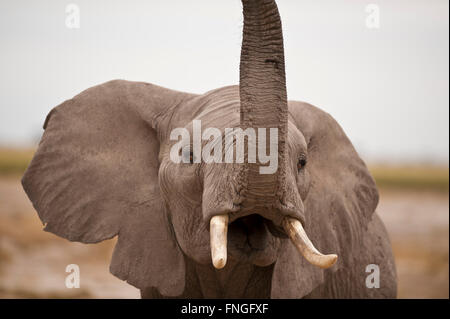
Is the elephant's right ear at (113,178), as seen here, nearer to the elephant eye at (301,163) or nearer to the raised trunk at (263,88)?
the elephant eye at (301,163)

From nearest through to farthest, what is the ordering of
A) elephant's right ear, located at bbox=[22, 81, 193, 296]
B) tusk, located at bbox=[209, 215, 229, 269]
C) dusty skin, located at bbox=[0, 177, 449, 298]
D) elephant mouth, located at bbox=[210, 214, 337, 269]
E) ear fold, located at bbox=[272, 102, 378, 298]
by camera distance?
tusk, located at bbox=[209, 215, 229, 269]
elephant mouth, located at bbox=[210, 214, 337, 269]
ear fold, located at bbox=[272, 102, 378, 298]
elephant's right ear, located at bbox=[22, 81, 193, 296]
dusty skin, located at bbox=[0, 177, 449, 298]

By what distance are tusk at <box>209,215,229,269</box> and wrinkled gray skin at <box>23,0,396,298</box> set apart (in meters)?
0.30

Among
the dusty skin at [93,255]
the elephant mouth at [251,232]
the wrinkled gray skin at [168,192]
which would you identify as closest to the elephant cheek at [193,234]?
the wrinkled gray skin at [168,192]

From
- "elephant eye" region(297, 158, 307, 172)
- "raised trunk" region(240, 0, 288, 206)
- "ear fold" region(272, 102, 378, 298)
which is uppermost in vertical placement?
"raised trunk" region(240, 0, 288, 206)

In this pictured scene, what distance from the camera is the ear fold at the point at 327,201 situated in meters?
4.17

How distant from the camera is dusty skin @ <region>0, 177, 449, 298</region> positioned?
10.2m

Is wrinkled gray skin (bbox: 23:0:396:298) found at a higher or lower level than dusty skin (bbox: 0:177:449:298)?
higher

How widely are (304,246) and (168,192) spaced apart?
0.96m

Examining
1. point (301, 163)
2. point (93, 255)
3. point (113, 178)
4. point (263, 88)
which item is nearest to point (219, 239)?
point (263, 88)

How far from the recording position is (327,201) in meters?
4.48

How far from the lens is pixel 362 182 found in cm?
478

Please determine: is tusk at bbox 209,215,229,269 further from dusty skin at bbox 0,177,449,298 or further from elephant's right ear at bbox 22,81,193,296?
dusty skin at bbox 0,177,449,298

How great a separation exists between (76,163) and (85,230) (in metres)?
0.38

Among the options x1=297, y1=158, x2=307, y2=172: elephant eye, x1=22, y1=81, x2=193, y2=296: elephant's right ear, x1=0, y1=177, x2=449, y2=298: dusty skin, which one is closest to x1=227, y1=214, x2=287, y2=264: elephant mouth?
x1=297, y1=158, x2=307, y2=172: elephant eye
